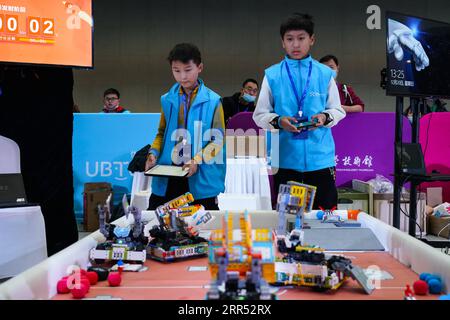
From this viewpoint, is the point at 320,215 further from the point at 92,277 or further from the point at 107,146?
the point at 107,146

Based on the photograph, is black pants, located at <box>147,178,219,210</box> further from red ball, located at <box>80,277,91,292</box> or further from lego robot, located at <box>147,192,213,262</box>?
red ball, located at <box>80,277,91,292</box>

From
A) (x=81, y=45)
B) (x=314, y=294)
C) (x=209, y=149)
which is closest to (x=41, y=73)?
(x=81, y=45)

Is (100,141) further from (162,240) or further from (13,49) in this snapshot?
(162,240)

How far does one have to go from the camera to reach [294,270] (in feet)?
3.75

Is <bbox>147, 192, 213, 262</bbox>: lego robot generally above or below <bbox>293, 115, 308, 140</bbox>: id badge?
below

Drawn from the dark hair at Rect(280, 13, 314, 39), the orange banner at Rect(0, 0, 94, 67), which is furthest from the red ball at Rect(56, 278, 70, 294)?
the orange banner at Rect(0, 0, 94, 67)

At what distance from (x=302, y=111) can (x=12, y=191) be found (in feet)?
5.85

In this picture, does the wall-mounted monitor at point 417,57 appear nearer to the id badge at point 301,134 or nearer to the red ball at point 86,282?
the id badge at point 301,134

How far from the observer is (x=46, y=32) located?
10.2 feet

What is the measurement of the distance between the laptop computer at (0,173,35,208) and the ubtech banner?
1671 millimetres

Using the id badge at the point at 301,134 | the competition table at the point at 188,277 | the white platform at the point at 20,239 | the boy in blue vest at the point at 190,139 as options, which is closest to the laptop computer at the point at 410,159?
the id badge at the point at 301,134

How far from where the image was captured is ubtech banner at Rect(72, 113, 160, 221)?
188 inches

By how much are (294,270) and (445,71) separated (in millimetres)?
2576

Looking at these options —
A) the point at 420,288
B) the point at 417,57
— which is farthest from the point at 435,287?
the point at 417,57
